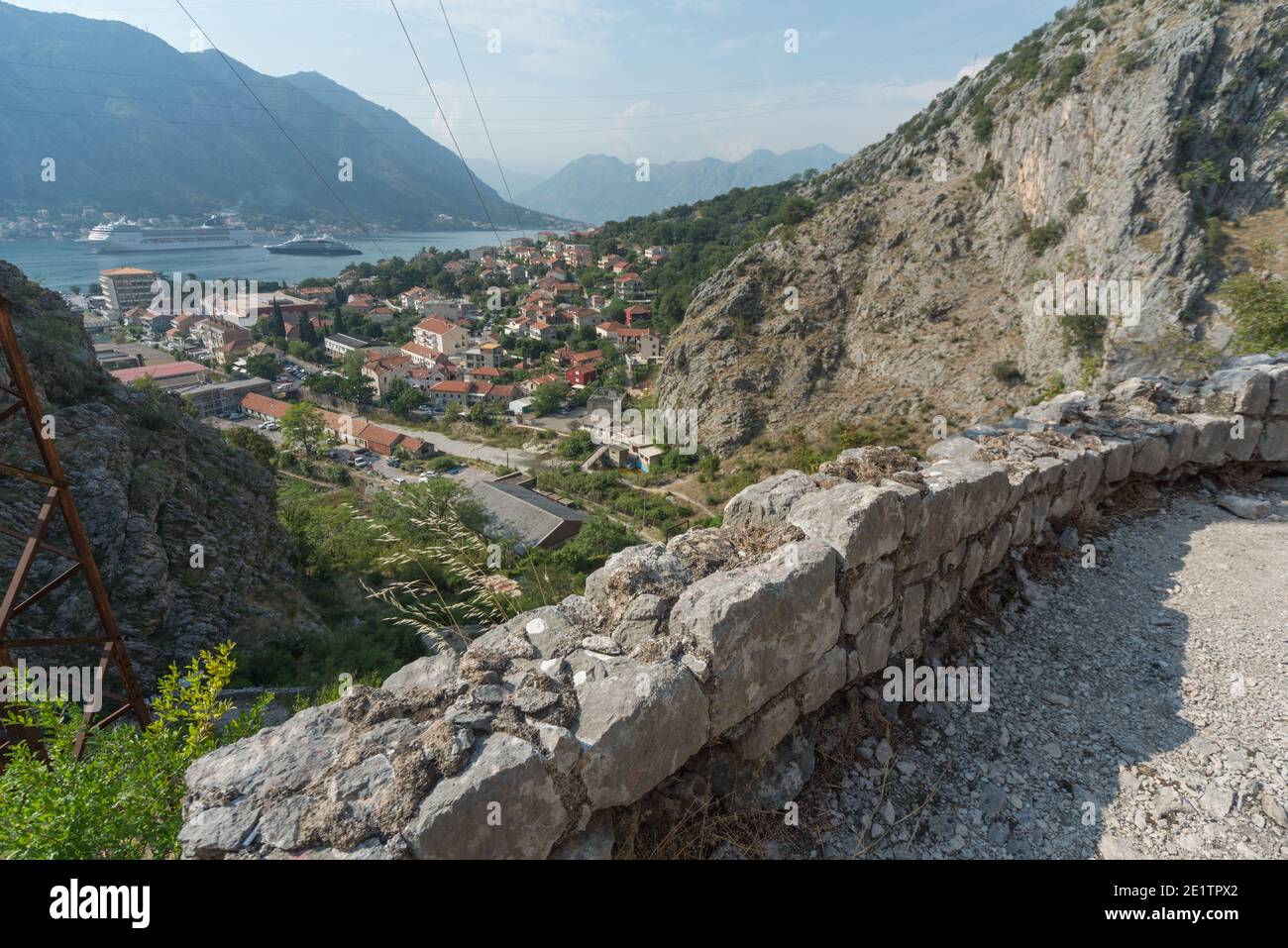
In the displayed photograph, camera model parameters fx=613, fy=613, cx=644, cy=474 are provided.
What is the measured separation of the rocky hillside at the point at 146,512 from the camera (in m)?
10.6

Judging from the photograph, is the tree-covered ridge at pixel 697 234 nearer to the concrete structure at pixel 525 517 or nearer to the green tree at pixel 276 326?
the concrete structure at pixel 525 517

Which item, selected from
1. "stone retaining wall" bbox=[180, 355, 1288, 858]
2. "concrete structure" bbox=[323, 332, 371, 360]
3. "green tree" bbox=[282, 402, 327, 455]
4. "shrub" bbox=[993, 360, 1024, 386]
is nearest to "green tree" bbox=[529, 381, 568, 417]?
"green tree" bbox=[282, 402, 327, 455]

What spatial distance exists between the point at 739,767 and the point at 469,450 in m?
45.8

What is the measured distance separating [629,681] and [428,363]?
219 feet

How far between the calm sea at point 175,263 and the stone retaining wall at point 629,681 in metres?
118

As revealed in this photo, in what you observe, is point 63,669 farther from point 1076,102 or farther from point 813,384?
point 1076,102

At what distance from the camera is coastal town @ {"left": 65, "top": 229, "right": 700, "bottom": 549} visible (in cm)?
4200

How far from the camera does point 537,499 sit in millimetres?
33875

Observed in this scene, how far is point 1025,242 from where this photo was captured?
3394 centimetres

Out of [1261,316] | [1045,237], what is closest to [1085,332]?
[1045,237]

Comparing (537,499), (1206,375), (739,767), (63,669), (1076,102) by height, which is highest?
(1076,102)

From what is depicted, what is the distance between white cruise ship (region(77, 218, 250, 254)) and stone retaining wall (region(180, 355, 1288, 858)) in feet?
499

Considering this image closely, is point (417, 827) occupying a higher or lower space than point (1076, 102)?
lower

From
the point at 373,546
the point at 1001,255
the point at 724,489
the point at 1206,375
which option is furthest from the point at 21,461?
the point at 1001,255
